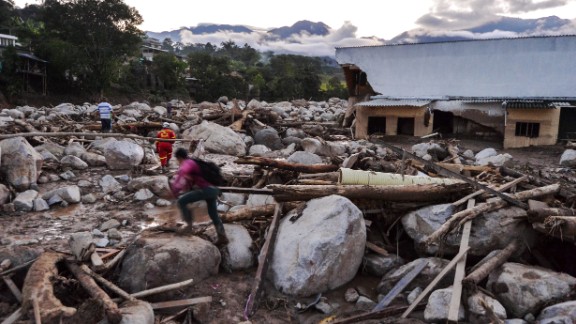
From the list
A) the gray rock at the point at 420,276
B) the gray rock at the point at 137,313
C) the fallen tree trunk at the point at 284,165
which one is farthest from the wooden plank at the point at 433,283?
the fallen tree trunk at the point at 284,165

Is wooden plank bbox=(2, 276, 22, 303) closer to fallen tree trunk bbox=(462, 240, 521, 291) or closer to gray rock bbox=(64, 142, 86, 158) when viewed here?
fallen tree trunk bbox=(462, 240, 521, 291)

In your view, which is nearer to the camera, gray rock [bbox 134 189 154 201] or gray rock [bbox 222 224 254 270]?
gray rock [bbox 222 224 254 270]

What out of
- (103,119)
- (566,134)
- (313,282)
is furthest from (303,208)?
(566,134)

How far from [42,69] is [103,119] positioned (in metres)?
23.7

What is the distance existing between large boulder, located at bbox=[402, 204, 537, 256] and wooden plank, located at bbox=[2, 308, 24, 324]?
4.95m

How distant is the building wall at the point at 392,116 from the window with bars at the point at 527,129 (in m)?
3.94

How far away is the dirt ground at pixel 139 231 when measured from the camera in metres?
5.23

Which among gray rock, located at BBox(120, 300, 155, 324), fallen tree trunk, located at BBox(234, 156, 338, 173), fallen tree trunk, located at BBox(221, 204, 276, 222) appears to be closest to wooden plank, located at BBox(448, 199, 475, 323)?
fallen tree trunk, located at BBox(221, 204, 276, 222)

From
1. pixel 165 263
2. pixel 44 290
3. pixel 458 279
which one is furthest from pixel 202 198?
pixel 458 279

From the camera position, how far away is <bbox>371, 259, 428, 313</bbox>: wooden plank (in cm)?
532

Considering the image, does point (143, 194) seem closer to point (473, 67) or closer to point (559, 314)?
point (559, 314)

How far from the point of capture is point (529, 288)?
5148 millimetres

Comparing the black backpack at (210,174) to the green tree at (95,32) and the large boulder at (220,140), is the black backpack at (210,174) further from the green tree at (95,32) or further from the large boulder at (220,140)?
the green tree at (95,32)

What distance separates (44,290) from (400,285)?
417cm
